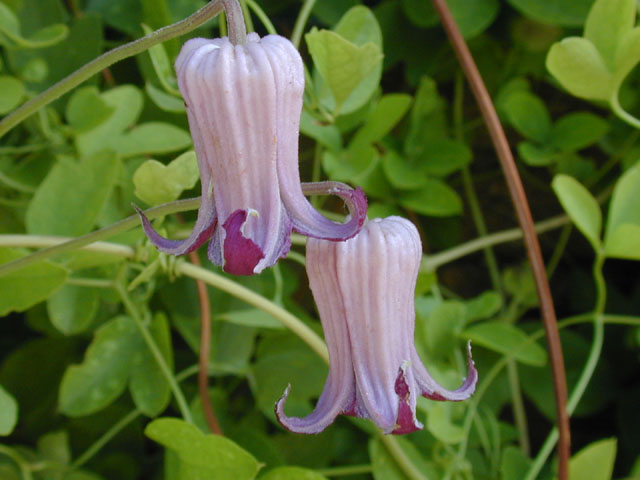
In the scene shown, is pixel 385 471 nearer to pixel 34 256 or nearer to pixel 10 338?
pixel 34 256

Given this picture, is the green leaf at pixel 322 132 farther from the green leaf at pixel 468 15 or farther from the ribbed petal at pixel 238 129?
the ribbed petal at pixel 238 129

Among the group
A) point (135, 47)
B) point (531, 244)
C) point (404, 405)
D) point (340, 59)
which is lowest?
point (531, 244)

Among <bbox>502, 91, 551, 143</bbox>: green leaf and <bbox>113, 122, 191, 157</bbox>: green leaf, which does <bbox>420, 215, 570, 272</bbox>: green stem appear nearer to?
<bbox>502, 91, 551, 143</bbox>: green leaf

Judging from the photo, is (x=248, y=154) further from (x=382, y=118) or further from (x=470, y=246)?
(x=470, y=246)

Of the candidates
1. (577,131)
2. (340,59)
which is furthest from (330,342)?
(577,131)

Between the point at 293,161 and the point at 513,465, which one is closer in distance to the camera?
the point at 293,161

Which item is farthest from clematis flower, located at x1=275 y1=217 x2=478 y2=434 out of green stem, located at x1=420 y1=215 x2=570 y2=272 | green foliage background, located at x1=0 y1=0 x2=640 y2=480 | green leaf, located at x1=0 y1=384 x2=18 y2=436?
green stem, located at x1=420 y1=215 x2=570 y2=272
